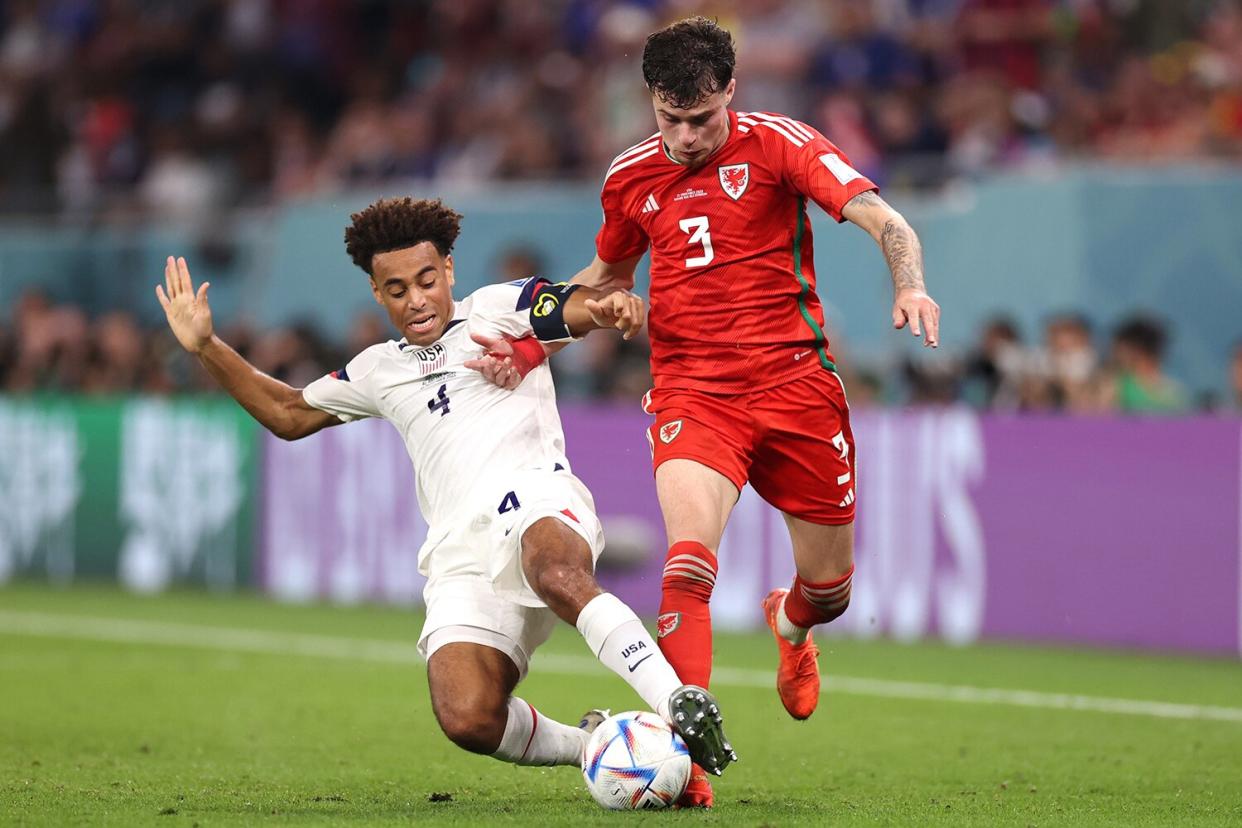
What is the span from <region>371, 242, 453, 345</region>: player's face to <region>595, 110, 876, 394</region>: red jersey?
0.78 metres

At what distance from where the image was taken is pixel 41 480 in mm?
17672

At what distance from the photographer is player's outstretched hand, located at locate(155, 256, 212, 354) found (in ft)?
23.1

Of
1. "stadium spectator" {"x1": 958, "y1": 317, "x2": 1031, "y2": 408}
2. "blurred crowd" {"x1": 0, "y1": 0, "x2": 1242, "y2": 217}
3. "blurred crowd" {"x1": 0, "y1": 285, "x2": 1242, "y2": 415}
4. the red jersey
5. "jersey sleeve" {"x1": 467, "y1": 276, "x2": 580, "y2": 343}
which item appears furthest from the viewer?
"blurred crowd" {"x1": 0, "y1": 0, "x2": 1242, "y2": 217}

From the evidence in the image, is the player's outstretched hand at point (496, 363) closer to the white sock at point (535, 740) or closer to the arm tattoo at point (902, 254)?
the white sock at point (535, 740)

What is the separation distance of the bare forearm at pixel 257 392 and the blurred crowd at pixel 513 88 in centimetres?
740

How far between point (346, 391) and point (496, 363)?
0.58 m

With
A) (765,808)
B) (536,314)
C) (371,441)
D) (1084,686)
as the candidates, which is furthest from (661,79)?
(371,441)

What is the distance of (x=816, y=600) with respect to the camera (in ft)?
25.0

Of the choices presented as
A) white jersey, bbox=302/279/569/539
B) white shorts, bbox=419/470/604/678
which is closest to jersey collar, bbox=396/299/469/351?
white jersey, bbox=302/279/569/539

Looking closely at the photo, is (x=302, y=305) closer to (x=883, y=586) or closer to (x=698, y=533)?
(x=883, y=586)

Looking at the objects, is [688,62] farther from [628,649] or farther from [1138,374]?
[1138,374]

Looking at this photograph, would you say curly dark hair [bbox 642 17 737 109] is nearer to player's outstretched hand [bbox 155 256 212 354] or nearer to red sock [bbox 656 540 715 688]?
red sock [bbox 656 540 715 688]

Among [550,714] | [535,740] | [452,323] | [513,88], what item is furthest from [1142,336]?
[513,88]

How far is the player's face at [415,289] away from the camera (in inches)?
275
